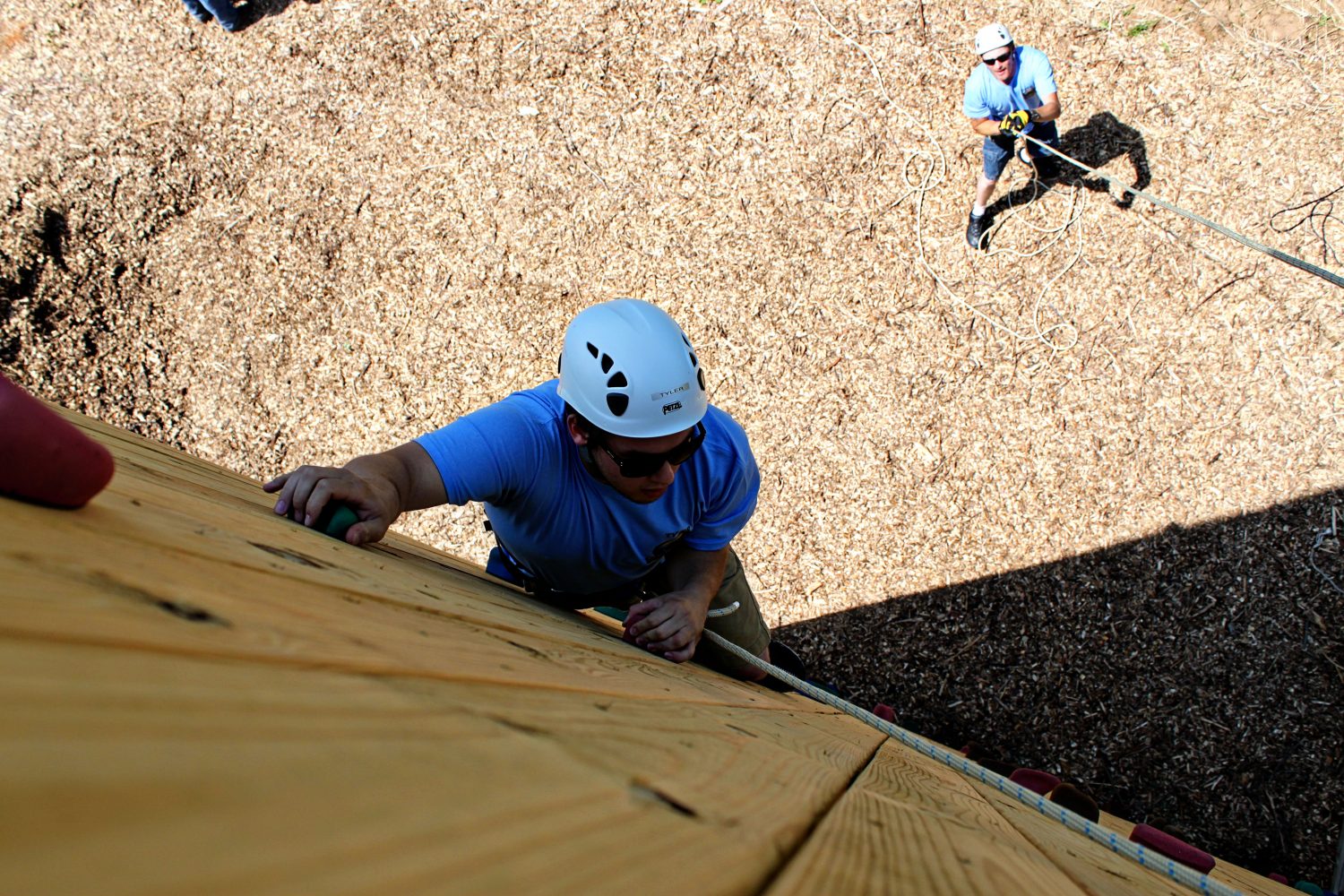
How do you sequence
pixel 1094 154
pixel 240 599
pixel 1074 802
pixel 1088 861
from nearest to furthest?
pixel 240 599, pixel 1088 861, pixel 1074 802, pixel 1094 154

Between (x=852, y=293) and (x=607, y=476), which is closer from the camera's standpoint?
(x=607, y=476)

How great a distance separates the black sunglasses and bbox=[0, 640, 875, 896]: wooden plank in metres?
1.63

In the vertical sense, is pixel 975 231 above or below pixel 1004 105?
below

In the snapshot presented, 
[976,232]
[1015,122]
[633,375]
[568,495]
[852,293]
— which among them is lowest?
[568,495]

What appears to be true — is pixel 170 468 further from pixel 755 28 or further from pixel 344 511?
pixel 755 28

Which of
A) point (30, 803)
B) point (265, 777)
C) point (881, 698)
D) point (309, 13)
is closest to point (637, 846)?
point (265, 777)

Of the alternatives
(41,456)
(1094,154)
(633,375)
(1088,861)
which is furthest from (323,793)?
(1094,154)

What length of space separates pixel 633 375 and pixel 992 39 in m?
4.89

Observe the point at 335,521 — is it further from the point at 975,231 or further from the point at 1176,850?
the point at 975,231

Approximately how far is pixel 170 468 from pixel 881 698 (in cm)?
410

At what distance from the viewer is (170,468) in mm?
1743

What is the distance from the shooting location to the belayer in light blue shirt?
558cm

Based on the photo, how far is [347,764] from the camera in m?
0.53

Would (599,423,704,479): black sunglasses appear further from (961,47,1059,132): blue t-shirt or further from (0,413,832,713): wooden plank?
(961,47,1059,132): blue t-shirt
